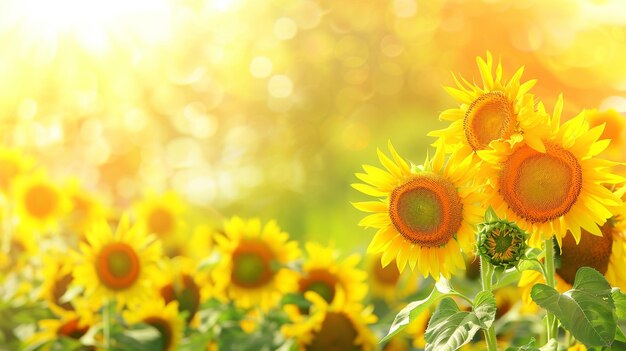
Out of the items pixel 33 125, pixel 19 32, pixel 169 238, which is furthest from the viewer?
pixel 19 32

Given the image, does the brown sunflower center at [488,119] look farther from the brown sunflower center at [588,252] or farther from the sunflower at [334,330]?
the sunflower at [334,330]

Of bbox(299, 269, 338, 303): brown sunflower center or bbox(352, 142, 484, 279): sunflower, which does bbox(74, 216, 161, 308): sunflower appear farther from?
bbox(352, 142, 484, 279): sunflower

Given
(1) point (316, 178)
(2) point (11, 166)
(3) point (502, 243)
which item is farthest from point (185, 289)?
(1) point (316, 178)

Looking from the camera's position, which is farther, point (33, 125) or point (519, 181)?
point (33, 125)

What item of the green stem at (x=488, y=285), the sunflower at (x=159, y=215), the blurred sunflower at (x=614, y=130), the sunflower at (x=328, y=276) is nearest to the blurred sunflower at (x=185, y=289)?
the sunflower at (x=328, y=276)

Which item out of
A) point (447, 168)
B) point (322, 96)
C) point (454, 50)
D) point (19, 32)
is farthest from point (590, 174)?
point (19, 32)

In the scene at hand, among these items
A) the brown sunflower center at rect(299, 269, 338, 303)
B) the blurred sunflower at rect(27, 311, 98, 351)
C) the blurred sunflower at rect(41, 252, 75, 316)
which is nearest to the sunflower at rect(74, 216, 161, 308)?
the blurred sunflower at rect(27, 311, 98, 351)

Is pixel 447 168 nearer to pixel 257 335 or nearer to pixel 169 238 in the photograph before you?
pixel 257 335

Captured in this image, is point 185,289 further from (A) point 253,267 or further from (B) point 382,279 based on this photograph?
(B) point 382,279
